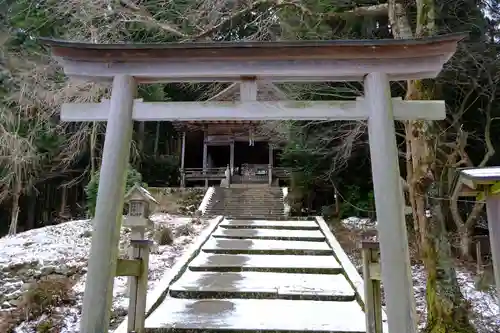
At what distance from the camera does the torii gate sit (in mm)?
3359

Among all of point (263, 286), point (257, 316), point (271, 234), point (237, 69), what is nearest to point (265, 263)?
point (263, 286)

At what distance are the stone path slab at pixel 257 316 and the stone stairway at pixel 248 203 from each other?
27.3ft

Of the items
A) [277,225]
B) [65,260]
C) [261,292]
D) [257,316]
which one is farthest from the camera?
[277,225]

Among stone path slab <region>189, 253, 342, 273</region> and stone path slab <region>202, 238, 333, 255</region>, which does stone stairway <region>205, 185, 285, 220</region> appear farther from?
stone path slab <region>189, 253, 342, 273</region>

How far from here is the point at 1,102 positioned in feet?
35.3

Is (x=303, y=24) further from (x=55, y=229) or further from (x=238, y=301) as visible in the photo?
(x=55, y=229)

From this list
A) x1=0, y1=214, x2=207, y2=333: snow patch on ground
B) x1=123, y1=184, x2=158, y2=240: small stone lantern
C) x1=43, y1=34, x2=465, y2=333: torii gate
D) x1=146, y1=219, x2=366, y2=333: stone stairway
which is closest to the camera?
x1=43, y1=34, x2=465, y2=333: torii gate

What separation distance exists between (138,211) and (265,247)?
3.09 meters

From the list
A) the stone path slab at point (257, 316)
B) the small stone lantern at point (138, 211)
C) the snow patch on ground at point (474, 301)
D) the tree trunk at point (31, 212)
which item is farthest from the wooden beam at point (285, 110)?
the tree trunk at point (31, 212)

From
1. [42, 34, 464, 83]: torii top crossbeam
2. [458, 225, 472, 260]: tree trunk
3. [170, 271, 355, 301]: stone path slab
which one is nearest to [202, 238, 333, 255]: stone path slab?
[170, 271, 355, 301]: stone path slab

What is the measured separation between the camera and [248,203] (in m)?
16.1

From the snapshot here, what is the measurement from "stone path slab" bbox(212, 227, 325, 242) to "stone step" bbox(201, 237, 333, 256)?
0.30m

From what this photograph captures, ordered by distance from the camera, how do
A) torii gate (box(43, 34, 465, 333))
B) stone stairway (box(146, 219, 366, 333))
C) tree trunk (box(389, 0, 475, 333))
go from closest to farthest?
torii gate (box(43, 34, 465, 333)) → stone stairway (box(146, 219, 366, 333)) → tree trunk (box(389, 0, 475, 333))

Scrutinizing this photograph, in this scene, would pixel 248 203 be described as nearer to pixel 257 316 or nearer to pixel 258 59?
pixel 257 316
